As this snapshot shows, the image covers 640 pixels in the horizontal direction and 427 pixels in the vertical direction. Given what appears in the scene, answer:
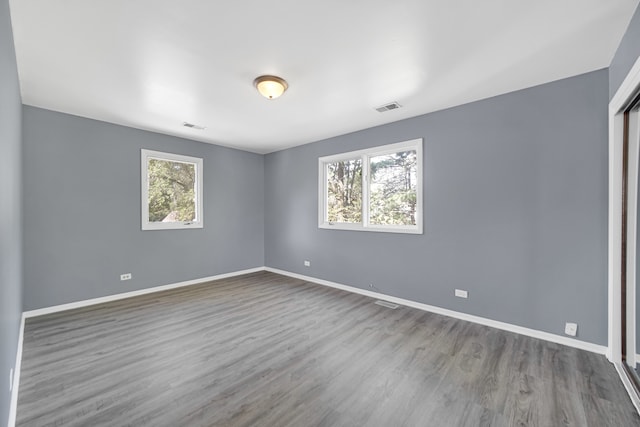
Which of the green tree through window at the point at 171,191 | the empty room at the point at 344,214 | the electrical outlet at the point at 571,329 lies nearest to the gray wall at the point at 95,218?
the empty room at the point at 344,214

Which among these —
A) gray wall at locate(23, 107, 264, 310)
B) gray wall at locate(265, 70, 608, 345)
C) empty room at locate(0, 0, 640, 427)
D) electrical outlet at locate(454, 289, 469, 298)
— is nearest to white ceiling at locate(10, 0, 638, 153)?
empty room at locate(0, 0, 640, 427)

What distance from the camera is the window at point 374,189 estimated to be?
3811 millimetres

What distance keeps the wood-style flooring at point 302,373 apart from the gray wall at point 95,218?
0.64 meters

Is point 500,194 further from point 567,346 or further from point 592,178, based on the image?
point 567,346

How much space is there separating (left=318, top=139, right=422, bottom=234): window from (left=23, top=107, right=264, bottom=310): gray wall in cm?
226

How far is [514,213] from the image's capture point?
2.92 meters

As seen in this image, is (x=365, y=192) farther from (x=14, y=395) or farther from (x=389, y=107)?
(x=14, y=395)

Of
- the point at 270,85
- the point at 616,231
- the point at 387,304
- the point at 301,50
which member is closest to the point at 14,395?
the point at 270,85

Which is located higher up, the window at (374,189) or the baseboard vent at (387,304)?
the window at (374,189)

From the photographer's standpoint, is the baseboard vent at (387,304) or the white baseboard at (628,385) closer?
the white baseboard at (628,385)

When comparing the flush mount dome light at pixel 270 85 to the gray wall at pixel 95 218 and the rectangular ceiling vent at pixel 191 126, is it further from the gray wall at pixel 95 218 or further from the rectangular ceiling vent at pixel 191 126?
→ the gray wall at pixel 95 218

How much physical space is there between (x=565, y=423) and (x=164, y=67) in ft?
13.4

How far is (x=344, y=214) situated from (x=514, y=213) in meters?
2.49

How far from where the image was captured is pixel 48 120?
3498 millimetres
